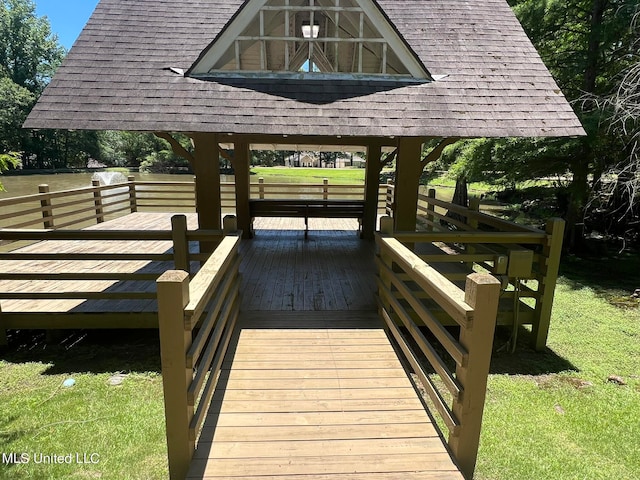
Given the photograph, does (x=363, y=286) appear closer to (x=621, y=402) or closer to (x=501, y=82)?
(x=621, y=402)

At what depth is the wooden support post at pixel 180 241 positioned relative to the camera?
4238 mm

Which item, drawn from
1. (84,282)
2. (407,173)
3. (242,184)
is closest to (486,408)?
(407,173)

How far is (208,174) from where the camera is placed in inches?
207

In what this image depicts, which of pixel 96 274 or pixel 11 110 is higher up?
pixel 11 110

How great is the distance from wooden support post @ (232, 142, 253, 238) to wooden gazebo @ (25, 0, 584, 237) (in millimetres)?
2471

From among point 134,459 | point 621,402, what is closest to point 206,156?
point 134,459

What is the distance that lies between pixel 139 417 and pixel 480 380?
9.12ft

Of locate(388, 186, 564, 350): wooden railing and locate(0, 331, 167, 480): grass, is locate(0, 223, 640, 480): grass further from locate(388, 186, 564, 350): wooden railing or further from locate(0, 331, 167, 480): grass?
locate(388, 186, 564, 350): wooden railing

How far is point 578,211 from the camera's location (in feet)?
32.6

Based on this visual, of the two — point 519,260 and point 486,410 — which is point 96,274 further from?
point 519,260

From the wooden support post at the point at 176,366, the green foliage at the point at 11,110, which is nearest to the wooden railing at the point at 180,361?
the wooden support post at the point at 176,366

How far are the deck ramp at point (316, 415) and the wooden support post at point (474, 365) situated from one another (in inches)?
5.6

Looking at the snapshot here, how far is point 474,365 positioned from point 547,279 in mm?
2926

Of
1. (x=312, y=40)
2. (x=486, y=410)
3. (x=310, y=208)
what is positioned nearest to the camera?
(x=486, y=410)
